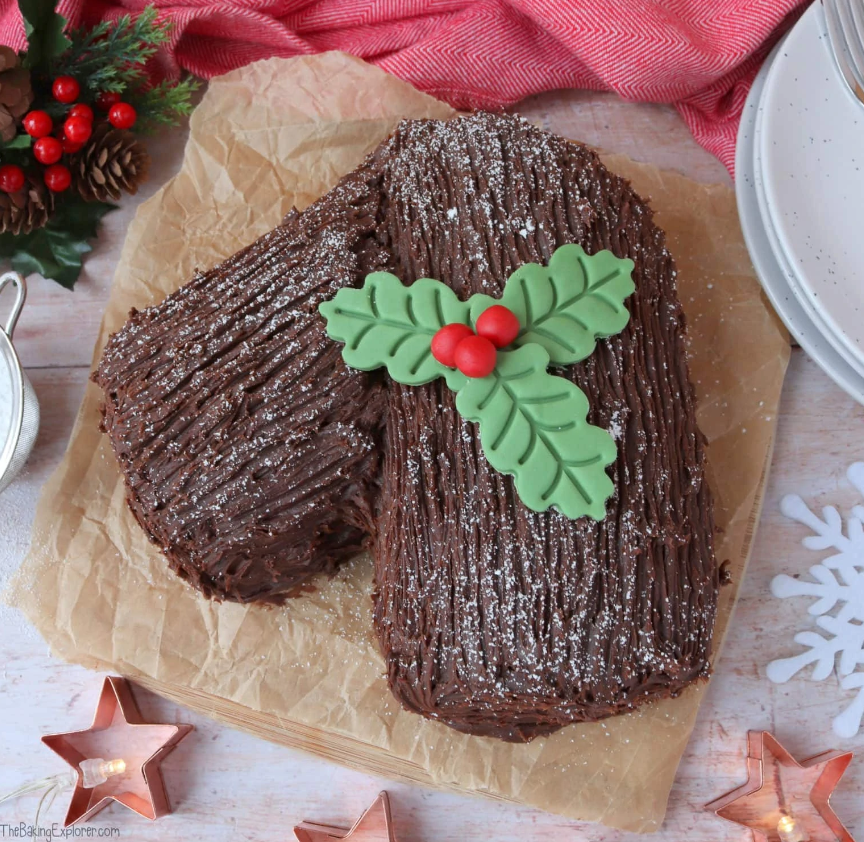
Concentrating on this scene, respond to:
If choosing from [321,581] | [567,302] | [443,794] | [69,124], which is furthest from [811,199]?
[69,124]

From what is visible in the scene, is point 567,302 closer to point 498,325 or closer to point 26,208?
point 498,325

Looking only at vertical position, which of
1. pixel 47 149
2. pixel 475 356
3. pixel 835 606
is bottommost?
pixel 835 606

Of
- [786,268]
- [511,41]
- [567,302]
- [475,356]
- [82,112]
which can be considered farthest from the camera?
[511,41]

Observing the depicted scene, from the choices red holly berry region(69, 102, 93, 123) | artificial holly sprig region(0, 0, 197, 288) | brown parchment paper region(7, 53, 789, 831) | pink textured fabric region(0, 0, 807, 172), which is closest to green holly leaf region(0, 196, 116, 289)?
artificial holly sprig region(0, 0, 197, 288)

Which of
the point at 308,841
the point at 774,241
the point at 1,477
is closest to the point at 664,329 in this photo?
the point at 774,241

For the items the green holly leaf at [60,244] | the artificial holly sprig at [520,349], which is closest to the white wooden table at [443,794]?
the green holly leaf at [60,244]

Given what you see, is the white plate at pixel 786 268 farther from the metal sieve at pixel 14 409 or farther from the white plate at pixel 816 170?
the metal sieve at pixel 14 409

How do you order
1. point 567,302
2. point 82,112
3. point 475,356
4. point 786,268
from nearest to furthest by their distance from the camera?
1. point 475,356
2. point 567,302
3. point 786,268
4. point 82,112

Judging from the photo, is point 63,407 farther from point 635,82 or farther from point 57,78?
point 635,82
